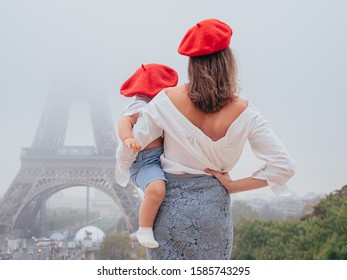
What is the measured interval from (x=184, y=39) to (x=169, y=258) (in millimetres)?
457

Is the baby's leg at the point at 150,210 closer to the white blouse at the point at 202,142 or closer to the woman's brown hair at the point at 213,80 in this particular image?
the white blouse at the point at 202,142

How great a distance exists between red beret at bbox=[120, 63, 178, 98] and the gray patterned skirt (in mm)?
196

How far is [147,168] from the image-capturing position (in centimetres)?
125

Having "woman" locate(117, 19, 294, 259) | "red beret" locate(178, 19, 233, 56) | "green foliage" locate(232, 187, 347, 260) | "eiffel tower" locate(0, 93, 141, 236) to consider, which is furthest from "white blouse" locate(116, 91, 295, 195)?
"eiffel tower" locate(0, 93, 141, 236)

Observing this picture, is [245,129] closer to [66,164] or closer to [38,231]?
[66,164]

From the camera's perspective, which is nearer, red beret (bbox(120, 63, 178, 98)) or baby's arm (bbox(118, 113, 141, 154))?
baby's arm (bbox(118, 113, 141, 154))

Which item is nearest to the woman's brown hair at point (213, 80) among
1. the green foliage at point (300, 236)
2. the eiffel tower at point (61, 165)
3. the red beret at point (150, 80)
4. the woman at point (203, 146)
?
the woman at point (203, 146)

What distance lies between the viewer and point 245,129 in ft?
3.98

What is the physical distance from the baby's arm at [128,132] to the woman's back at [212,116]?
11 centimetres

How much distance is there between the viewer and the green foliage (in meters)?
6.46

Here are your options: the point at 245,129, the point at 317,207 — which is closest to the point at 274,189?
the point at 245,129

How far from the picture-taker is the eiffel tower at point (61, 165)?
9.05m

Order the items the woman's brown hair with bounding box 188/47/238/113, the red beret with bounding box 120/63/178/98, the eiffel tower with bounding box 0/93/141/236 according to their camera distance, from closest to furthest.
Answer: the woman's brown hair with bounding box 188/47/238/113, the red beret with bounding box 120/63/178/98, the eiffel tower with bounding box 0/93/141/236

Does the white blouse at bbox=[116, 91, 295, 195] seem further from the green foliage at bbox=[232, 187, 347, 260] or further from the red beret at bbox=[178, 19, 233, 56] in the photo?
the green foliage at bbox=[232, 187, 347, 260]
